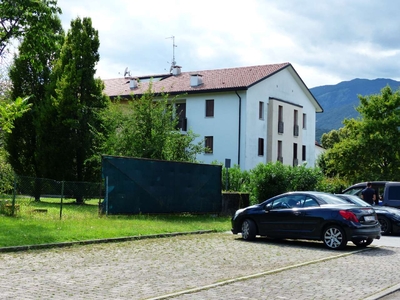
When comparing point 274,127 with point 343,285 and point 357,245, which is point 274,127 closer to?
point 357,245

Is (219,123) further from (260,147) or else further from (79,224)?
(79,224)

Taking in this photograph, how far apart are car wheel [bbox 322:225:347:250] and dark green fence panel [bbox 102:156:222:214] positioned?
27.5ft

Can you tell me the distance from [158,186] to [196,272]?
479 inches

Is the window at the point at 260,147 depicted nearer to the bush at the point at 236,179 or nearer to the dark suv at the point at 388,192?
the bush at the point at 236,179

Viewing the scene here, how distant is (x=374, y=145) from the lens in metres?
43.0

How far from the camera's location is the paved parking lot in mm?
8484

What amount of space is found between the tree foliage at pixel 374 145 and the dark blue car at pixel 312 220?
Answer: 2768 cm

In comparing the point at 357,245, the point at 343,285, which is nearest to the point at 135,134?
the point at 357,245

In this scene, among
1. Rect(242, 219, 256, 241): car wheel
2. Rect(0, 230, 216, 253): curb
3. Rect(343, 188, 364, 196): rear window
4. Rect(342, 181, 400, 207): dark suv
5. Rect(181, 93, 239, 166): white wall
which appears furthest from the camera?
Rect(181, 93, 239, 166): white wall

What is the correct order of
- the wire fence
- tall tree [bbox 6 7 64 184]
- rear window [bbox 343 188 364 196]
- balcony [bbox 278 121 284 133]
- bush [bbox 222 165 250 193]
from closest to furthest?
1. the wire fence
2. rear window [bbox 343 188 364 196]
3. bush [bbox 222 165 250 193]
4. tall tree [bbox 6 7 64 184]
5. balcony [bbox 278 121 284 133]

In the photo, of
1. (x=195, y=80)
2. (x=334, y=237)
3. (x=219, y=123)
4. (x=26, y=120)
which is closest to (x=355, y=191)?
(x=334, y=237)

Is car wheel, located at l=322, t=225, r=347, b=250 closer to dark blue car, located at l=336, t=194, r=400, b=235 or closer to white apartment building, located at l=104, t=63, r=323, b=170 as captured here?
dark blue car, located at l=336, t=194, r=400, b=235

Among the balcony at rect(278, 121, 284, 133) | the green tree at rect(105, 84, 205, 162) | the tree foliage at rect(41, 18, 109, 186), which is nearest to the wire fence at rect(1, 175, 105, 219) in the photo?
the green tree at rect(105, 84, 205, 162)

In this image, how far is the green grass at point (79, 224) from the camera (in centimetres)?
1447
